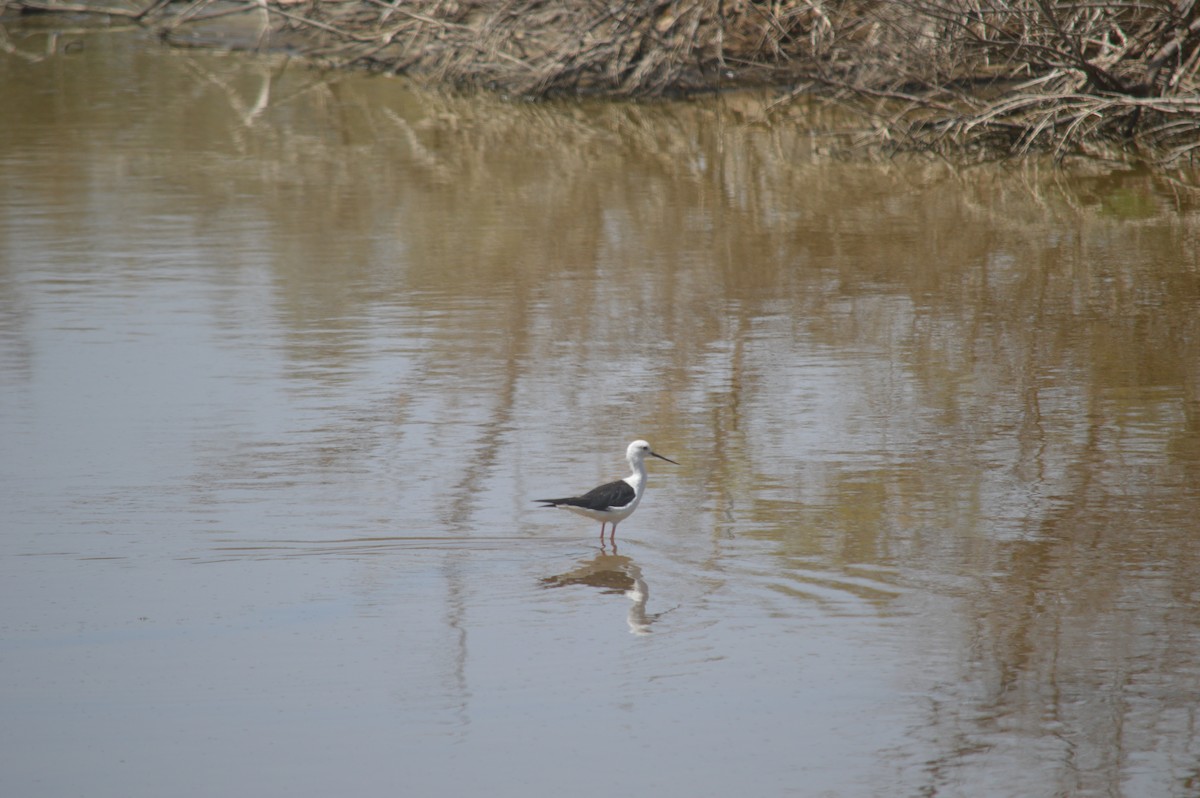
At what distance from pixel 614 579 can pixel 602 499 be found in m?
0.39

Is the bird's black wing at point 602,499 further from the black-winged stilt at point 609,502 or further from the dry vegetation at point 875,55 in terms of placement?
the dry vegetation at point 875,55

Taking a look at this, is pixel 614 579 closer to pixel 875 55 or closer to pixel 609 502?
pixel 609 502

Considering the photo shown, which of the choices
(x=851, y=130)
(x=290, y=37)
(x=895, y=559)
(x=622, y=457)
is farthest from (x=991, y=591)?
(x=290, y=37)

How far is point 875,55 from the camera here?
1877 centimetres

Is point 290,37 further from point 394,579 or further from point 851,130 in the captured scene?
point 394,579

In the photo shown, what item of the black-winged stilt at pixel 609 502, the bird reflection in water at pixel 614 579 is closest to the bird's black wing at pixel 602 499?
the black-winged stilt at pixel 609 502

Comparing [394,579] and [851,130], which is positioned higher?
[851,130]

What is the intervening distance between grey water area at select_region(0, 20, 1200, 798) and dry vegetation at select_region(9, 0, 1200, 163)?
1.35 metres

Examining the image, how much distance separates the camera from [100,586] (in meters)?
6.77

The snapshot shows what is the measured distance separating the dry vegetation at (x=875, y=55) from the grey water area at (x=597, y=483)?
1348 mm

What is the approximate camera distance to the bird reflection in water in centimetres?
656

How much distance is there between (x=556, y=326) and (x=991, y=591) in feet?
16.9

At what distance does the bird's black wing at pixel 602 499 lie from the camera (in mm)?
7121

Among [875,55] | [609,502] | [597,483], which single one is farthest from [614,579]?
[875,55]
